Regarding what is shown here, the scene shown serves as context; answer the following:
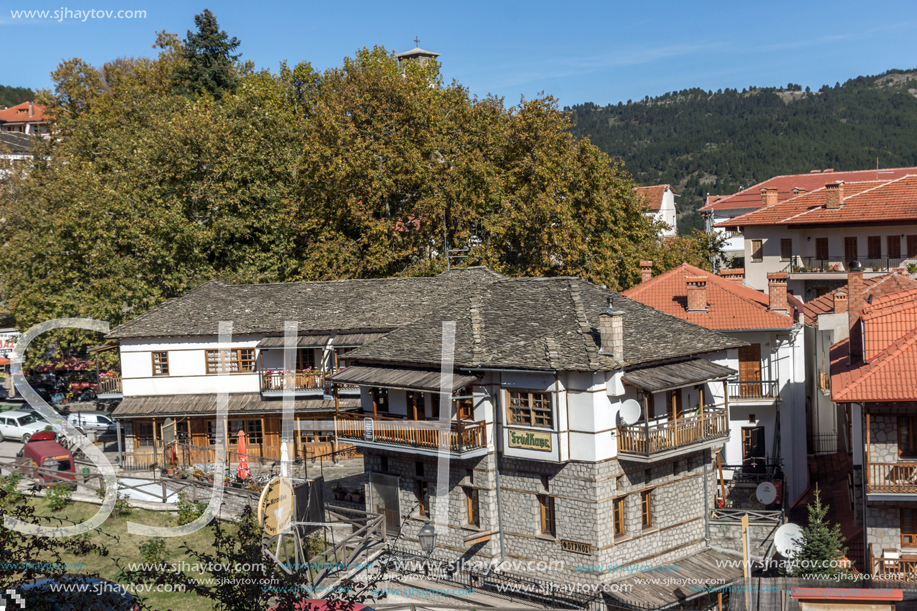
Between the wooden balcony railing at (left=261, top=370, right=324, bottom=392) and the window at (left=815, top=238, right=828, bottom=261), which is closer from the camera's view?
the wooden balcony railing at (left=261, top=370, right=324, bottom=392)

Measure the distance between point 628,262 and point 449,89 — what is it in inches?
758

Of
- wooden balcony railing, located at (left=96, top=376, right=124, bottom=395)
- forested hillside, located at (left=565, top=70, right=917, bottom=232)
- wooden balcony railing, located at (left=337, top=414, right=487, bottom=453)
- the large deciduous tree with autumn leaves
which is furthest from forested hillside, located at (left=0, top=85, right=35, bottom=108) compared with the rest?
wooden balcony railing, located at (left=337, top=414, right=487, bottom=453)

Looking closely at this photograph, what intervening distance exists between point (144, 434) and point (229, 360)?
483 centimetres

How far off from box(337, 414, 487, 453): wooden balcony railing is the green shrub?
31.0ft

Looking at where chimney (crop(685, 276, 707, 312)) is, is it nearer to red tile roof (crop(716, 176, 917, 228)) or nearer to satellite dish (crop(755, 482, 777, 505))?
satellite dish (crop(755, 482, 777, 505))

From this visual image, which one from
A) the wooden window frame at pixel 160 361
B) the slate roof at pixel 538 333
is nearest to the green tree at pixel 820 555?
the slate roof at pixel 538 333

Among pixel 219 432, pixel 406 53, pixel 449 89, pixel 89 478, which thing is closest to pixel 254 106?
pixel 449 89

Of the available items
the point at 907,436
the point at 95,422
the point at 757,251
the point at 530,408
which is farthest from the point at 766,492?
the point at 95,422

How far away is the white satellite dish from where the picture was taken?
83.6 ft

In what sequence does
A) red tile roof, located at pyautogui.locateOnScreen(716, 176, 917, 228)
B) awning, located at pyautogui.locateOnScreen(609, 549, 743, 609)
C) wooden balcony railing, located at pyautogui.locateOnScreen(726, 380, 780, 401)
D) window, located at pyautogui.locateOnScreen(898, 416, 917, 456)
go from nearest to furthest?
1. window, located at pyautogui.locateOnScreen(898, 416, 917, 456)
2. awning, located at pyautogui.locateOnScreen(609, 549, 743, 609)
3. wooden balcony railing, located at pyautogui.locateOnScreen(726, 380, 780, 401)
4. red tile roof, located at pyautogui.locateOnScreen(716, 176, 917, 228)

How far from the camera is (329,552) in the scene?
2739 centimetres

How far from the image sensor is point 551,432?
26.0 meters

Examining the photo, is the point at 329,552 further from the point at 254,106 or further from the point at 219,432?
the point at 254,106

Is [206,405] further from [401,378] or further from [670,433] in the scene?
[670,433]
